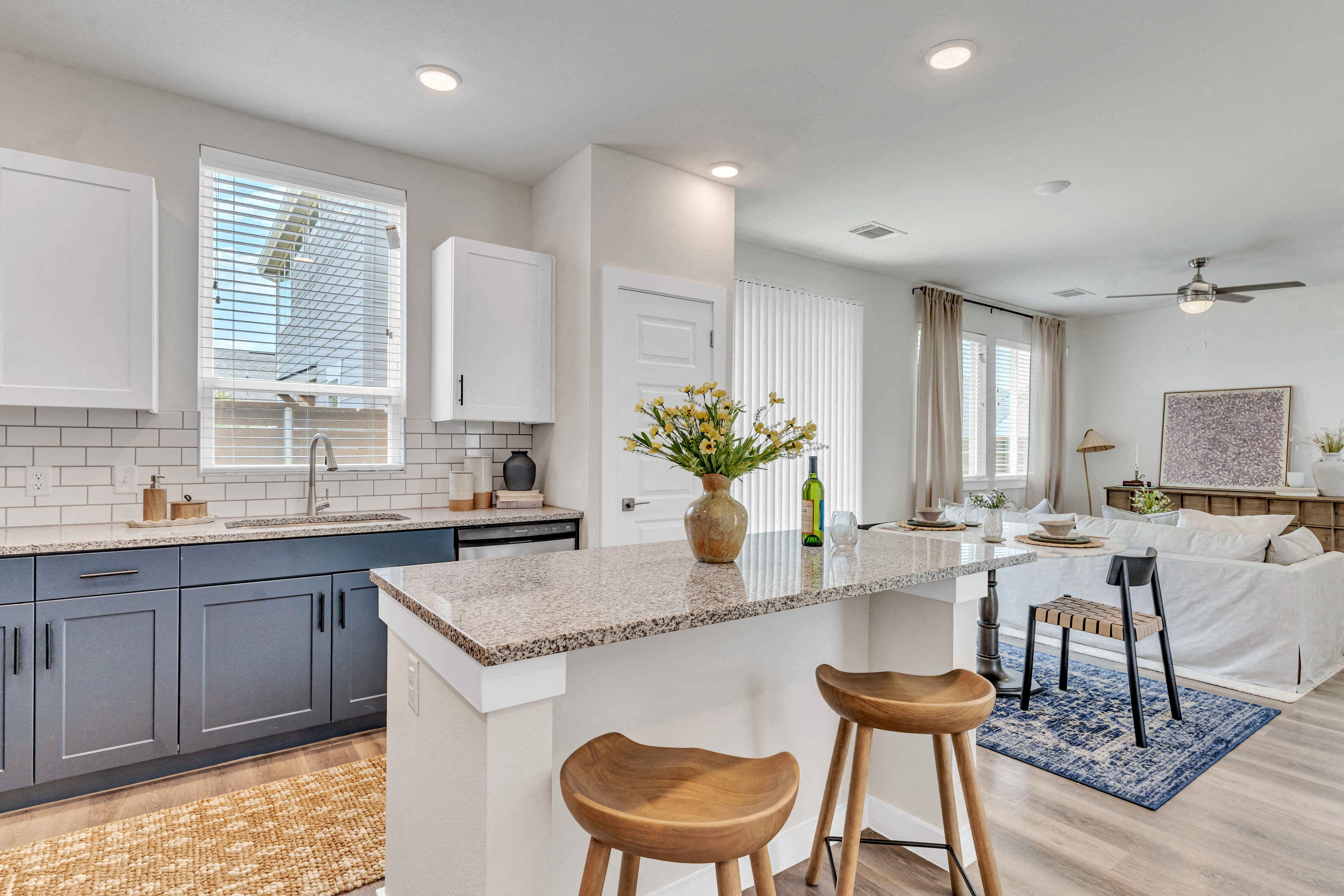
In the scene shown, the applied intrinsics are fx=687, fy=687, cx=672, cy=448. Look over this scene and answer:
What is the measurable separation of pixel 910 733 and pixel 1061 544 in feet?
5.99

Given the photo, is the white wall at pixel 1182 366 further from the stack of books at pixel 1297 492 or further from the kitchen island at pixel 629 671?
the kitchen island at pixel 629 671

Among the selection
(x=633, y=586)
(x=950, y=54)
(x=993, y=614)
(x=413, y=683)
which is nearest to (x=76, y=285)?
(x=413, y=683)

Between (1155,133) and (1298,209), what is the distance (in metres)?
1.84

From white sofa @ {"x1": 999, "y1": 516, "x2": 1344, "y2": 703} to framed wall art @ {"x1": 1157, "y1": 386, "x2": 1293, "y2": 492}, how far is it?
2990mm

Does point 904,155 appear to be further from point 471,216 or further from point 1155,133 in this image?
point 471,216

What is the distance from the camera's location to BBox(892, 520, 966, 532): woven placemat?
3430 millimetres

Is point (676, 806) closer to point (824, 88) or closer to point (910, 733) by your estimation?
point (910, 733)

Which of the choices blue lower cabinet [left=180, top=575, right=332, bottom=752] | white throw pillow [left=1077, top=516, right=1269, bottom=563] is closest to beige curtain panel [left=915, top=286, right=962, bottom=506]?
white throw pillow [left=1077, top=516, right=1269, bottom=563]

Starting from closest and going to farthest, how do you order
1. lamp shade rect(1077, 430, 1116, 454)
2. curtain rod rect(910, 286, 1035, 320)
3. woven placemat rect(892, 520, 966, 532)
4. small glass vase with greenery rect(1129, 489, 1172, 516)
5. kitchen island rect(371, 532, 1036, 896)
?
kitchen island rect(371, 532, 1036, 896) < woven placemat rect(892, 520, 966, 532) < small glass vase with greenery rect(1129, 489, 1172, 516) < curtain rod rect(910, 286, 1035, 320) < lamp shade rect(1077, 430, 1116, 454)

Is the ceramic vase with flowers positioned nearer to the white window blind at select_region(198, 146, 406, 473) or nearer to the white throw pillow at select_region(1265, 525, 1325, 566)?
the white window blind at select_region(198, 146, 406, 473)

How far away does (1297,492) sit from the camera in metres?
5.89

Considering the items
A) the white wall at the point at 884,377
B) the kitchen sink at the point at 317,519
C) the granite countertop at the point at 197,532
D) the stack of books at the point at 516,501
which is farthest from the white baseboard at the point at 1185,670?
the kitchen sink at the point at 317,519

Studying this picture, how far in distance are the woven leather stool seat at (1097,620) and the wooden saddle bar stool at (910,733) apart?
4.76ft

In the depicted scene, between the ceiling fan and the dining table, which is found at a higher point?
the ceiling fan
